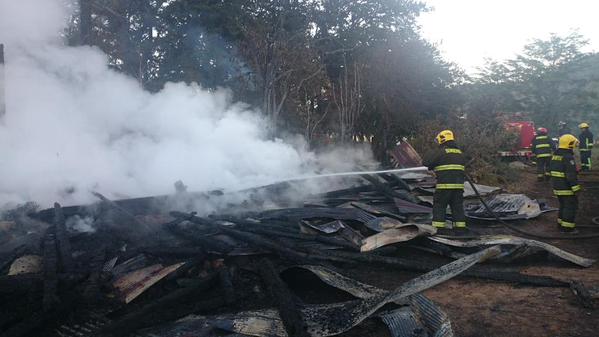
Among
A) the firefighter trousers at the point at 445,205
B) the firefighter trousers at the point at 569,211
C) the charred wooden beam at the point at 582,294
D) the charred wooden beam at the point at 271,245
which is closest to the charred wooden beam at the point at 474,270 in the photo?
the charred wooden beam at the point at 582,294

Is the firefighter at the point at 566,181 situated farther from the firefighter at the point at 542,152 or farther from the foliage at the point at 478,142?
the firefighter at the point at 542,152

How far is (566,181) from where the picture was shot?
23.4 ft

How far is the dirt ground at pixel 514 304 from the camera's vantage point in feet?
11.5

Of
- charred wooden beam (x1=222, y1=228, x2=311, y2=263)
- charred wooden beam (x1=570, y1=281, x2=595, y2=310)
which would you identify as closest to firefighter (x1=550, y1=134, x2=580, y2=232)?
charred wooden beam (x1=570, y1=281, x2=595, y2=310)

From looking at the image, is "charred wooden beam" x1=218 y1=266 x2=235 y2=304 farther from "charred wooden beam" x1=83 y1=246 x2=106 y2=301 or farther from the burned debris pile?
"charred wooden beam" x1=83 y1=246 x2=106 y2=301

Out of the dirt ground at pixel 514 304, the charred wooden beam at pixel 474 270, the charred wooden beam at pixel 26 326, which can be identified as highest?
the charred wooden beam at pixel 26 326

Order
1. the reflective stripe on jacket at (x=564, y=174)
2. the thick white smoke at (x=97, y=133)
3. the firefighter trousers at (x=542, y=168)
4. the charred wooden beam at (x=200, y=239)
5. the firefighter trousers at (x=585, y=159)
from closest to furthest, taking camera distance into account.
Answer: the charred wooden beam at (x=200, y=239), the reflective stripe on jacket at (x=564, y=174), the thick white smoke at (x=97, y=133), the firefighter trousers at (x=542, y=168), the firefighter trousers at (x=585, y=159)

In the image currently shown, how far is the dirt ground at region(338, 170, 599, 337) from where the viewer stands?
3512 millimetres

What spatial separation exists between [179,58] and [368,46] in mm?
8459

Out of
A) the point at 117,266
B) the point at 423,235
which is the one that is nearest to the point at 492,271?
the point at 423,235

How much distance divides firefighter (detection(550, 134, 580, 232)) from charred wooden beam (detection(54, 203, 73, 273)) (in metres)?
7.62

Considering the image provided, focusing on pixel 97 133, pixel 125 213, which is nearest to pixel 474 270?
pixel 125 213

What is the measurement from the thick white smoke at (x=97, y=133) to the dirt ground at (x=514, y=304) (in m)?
5.51

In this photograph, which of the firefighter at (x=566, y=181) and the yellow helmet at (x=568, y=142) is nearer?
the firefighter at (x=566, y=181)
